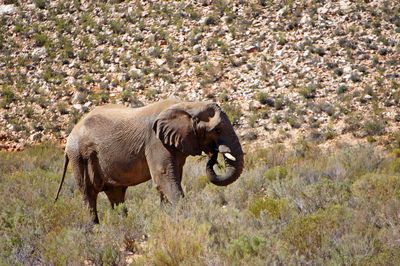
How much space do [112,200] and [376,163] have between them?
20.9 ft

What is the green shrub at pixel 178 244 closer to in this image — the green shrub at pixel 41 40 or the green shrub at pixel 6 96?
the green shrub at pixel 6 96

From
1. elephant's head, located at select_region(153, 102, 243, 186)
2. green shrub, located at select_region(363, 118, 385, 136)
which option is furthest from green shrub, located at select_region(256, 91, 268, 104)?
elephant's head, located at select_region(153, 102, 243, 186)

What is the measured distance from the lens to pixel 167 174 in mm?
8258

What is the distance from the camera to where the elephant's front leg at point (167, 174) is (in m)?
8.23

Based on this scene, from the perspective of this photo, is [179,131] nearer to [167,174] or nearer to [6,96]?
[167,174]

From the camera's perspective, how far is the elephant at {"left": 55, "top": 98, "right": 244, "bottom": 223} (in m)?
8.08

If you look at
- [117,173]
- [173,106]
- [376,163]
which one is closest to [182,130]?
[173,106]

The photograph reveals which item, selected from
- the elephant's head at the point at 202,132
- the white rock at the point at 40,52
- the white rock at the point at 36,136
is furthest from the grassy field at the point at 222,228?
the white rock at the point at 40,52

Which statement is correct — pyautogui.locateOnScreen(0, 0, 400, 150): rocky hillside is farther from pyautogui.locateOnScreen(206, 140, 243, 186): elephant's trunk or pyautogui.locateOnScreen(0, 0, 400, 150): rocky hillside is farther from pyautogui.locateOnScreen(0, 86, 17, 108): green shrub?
pyautogui.locateOnScreen(206, 140, 243, 186): elephant's trunk

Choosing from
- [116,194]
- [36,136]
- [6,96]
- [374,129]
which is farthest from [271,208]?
[6,96]

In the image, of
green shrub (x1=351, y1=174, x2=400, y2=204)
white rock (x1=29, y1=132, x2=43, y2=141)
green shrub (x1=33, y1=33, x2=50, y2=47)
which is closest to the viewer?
green shrub (x1=351, y1=174, x2=400, y2=204)

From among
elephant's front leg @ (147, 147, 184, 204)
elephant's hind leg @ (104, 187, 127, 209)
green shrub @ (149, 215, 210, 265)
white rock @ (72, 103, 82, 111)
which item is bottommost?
white rock @ (72, 103, 82, 111)

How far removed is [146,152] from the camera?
8.66 m

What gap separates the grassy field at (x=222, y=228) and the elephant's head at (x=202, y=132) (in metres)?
0.65
